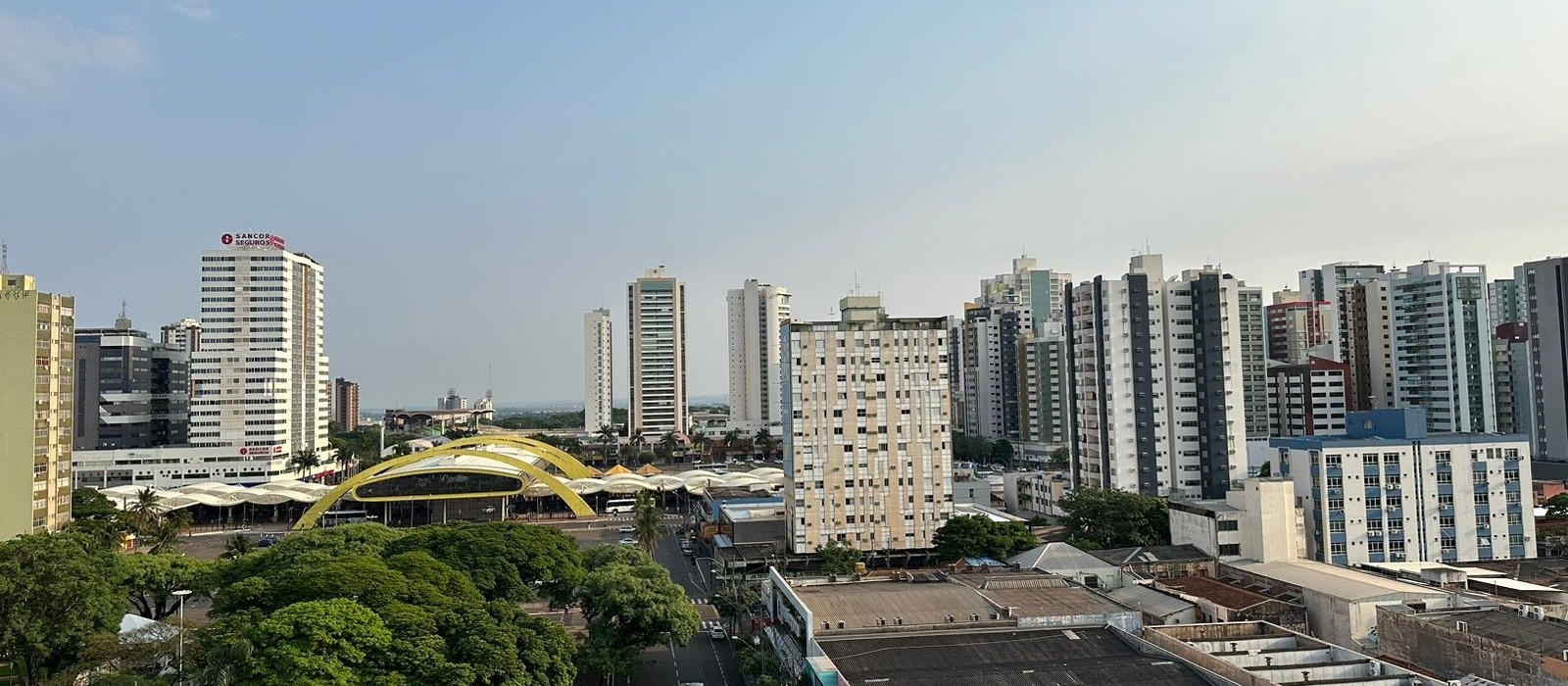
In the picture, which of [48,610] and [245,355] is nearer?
[48,610]

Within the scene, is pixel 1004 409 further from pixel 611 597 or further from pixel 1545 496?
pixel 611 597

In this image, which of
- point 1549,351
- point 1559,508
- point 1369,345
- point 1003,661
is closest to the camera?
point 1003,661

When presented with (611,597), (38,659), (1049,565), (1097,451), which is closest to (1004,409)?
(1097,451)

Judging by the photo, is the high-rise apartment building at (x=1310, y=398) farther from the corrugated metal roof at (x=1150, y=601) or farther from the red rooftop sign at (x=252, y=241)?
the red rooftop sign at (x=252, y=241)

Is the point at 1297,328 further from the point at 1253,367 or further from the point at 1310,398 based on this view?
the point at 1310,398

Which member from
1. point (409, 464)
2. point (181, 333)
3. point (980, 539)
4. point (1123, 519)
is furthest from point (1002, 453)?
point (181, 333)

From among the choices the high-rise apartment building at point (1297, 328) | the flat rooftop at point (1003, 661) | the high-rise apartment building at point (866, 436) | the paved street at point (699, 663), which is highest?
the high-rise apartment building at point (1297, 328)

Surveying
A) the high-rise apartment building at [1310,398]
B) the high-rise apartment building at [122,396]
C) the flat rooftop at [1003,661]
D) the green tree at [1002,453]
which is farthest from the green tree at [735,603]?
the high-rise apartment building at [122,396]
